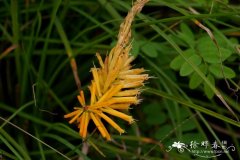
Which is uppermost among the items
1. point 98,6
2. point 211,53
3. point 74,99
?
point 98,6

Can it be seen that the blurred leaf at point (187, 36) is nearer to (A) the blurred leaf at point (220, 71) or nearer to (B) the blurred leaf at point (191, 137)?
(A) the blurred leaf at point (220, 71)

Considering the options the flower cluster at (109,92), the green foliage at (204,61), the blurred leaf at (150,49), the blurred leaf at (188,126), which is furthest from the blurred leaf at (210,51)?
the flower cluster at (109,92)

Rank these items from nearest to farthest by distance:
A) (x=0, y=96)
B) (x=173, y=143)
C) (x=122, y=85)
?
(x=122, y=85), (x=173, y=143), (x=0, y=96)

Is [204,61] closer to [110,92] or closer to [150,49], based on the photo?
[150,49]

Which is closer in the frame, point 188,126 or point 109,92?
point 109,92

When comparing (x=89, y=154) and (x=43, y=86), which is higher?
(x=43, y=86)

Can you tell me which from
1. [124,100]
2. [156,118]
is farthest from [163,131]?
[124,100]

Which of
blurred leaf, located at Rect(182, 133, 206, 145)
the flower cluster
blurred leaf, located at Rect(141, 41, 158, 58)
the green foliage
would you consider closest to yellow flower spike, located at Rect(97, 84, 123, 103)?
the flower cluster

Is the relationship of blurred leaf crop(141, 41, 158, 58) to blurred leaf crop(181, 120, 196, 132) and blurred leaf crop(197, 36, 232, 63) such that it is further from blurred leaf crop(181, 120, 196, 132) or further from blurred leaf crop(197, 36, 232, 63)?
blurred leaf crop(181, 120, 196, 132)

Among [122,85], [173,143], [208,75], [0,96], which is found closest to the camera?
[122,85]

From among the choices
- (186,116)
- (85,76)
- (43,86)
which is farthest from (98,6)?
(186,116)

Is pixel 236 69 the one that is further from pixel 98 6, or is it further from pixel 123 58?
pixel 123 58
